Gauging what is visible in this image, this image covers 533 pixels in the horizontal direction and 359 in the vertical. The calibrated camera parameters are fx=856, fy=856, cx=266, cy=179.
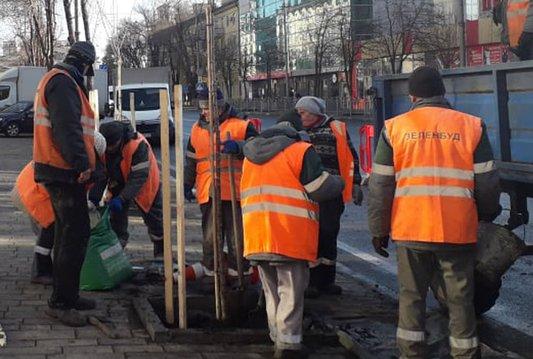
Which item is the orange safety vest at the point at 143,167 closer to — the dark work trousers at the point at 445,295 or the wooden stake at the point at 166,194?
the wooden stake at the point at 166,194

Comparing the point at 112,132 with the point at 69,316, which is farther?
the point at 112,132

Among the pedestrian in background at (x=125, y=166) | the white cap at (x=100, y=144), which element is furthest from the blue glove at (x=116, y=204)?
the white cap at (x=100, y=144)

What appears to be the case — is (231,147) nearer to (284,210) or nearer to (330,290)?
(284,210)

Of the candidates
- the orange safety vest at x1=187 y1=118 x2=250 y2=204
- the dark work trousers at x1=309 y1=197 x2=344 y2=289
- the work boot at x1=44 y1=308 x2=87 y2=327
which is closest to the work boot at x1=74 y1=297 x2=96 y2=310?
the work boot at x1=44 y1=308 x2=87 y2=327

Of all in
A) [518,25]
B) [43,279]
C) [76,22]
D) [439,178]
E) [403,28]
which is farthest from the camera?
[403,28]

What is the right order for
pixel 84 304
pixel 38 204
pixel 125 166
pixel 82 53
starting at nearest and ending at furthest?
pixel 82 53 < pixel 84 304 < pixel 38 204 < pixel 125 166

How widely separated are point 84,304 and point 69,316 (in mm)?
427

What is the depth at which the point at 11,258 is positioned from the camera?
853 centimetres

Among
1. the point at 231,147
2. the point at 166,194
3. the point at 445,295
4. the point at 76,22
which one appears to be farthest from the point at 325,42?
the point at 445,295

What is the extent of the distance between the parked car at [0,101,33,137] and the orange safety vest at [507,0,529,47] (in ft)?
109

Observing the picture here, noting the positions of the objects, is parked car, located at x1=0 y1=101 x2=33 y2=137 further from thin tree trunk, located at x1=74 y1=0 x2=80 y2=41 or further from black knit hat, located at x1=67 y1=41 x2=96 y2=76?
black knit hat, located at x1=67 y1=41 x2=96 y2=76

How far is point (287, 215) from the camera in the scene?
17.5 feet

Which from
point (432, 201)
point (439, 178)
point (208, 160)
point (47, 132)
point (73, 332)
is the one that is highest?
point (47, 132)

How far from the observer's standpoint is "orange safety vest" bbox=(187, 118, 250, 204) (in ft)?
22.3
